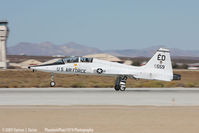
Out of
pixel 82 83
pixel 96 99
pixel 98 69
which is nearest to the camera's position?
pixel 96 99

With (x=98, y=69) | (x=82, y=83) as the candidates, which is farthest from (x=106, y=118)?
(x=82, y=83)

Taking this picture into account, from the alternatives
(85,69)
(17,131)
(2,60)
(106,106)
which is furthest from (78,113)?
(2,60)

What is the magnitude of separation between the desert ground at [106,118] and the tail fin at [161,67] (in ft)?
35.7

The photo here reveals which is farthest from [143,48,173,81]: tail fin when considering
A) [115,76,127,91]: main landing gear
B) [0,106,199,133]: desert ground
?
[0,106,199,133]: desert ground

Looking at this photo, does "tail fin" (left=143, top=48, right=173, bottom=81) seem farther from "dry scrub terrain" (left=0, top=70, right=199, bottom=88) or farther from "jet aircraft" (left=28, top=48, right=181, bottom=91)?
"dry scrub terrain" (left=0, top=70, right=199, bottom=88)

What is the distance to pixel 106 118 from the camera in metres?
13.7

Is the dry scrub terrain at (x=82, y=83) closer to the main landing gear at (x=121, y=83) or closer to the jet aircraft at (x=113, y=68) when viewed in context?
the main landing gear at (x=121, y=83)

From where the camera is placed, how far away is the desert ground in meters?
12.0

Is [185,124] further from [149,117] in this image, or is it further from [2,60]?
[2,60]

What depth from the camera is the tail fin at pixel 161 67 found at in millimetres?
28000

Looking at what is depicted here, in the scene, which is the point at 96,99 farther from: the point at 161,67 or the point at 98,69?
the point at 161,67

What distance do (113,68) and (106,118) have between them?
14.0 meters

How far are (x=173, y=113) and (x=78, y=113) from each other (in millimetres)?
4062

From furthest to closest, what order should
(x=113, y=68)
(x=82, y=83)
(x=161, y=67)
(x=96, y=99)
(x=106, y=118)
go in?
(x=82, y=83)
(x=161, y=67)
(x=113, y=68)
(x=96, y=99)
(x=106, y=118)
